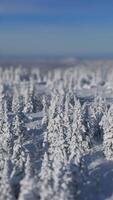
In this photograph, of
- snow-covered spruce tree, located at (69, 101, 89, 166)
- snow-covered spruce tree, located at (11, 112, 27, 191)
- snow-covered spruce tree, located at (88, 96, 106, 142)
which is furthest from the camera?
snow-covered spruce tree, located at (88, 96, 106, 142)

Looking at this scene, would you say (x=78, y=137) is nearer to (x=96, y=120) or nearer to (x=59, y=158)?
(x=59, y=158)

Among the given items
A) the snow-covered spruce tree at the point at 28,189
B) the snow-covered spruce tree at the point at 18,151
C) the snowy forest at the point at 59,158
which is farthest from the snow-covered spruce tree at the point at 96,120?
the snow-covered spruce tree at the point at 28,189

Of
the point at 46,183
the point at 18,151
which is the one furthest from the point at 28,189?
the point at 18,151

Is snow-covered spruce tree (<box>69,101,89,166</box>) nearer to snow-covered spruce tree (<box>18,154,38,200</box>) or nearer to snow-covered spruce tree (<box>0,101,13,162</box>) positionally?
snow-covered spruce tree (<box>0,101,13,162</box>)

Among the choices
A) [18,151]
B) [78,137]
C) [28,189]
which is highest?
[78,137]

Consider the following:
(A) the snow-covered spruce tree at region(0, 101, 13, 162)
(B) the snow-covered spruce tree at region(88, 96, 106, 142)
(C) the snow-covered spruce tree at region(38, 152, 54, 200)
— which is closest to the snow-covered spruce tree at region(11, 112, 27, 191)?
(A) the snow-covered spruce tree at region(0, 101, 13, 162)

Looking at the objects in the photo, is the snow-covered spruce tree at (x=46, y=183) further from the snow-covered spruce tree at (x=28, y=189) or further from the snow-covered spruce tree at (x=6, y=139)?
the snow-covered spruce tree at (x=6, y=139)

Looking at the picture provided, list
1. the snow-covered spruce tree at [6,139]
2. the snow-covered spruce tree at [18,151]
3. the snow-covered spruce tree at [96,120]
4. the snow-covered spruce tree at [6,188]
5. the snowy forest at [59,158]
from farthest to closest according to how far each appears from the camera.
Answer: the snow-covered spruce tree at [96,120] < the snow-covered spruce tree at [6,139] < the snow-covered spruce tree at [18,151] < the snowy forest at [59,158] < the snow-covered spruce tree at [6,188]

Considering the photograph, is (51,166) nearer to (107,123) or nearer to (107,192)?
(107,192)

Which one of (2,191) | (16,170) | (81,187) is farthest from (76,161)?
(2,191)

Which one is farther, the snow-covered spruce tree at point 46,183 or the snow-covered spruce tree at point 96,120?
the snow-covered spruce tree at point 96,120

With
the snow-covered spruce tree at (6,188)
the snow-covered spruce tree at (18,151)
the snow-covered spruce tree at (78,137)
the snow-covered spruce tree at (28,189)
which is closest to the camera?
the snow-covered spruce tree at (28,189)
